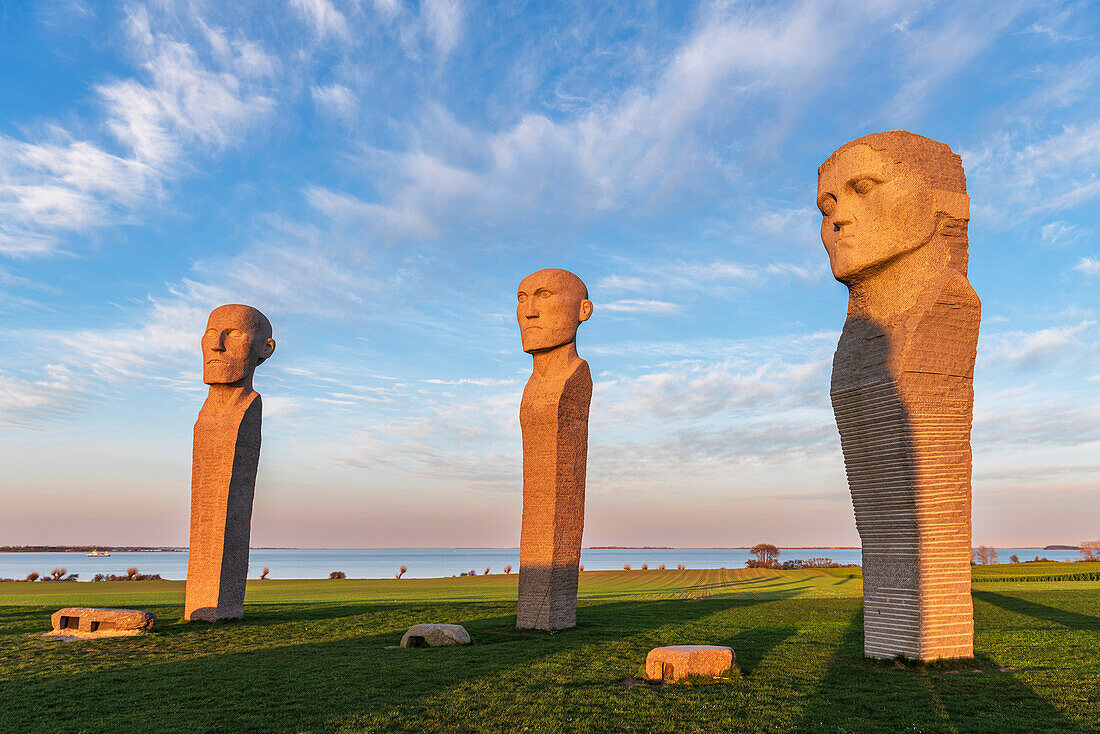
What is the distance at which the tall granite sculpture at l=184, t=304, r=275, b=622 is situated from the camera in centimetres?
1386

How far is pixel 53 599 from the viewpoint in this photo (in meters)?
19.1

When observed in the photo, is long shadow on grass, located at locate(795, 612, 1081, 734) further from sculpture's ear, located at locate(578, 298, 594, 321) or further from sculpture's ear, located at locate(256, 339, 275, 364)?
sculpture's ear, located at locate(256, 339, 275, 364)

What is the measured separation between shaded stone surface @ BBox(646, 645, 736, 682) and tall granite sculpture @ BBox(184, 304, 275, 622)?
9.33 m

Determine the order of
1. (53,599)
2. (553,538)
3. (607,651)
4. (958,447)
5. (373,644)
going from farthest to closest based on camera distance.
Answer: (53,599)
(553,538)
(373,644)
(607,651)
(958,447)

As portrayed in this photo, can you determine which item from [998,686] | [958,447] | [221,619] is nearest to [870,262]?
[958,447]

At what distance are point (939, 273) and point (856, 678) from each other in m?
5.12

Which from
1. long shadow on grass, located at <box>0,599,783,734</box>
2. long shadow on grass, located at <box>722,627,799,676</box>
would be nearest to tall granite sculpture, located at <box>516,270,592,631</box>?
long shadow on grass, located at <box>0,599,783,734</box>

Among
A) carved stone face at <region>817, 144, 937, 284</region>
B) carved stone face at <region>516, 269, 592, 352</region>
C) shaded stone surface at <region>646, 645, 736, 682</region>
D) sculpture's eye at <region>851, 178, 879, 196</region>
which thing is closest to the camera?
shaded stone surface at <region>646, 645, 736, 682</region>

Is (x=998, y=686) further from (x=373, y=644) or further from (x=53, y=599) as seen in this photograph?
(x=53, y=599)

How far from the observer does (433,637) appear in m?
11.3

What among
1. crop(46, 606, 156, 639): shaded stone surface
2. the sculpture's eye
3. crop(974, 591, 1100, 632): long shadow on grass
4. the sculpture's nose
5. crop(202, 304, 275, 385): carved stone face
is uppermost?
the sculpture's eye

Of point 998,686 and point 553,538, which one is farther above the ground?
point 553,538

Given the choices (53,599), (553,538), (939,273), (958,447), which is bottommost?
(53,599)

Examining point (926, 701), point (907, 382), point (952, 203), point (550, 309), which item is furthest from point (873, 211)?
point (550, 309)
